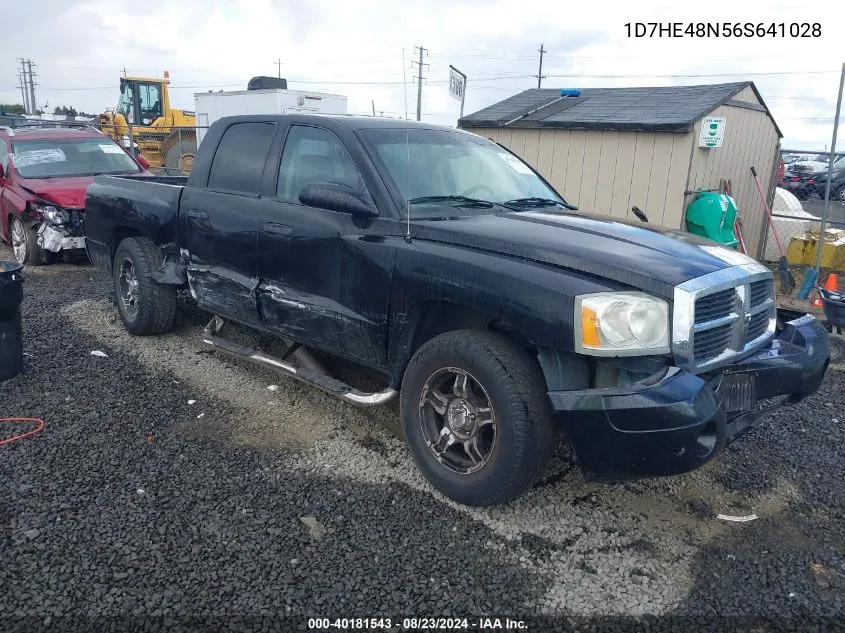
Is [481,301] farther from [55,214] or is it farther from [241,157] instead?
[55,214]

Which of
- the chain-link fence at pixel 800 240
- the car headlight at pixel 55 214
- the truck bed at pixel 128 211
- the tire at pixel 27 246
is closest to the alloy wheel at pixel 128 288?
the truck bed at pixel 128 211

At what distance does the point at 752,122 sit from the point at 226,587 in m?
9.68

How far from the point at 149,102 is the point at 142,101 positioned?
24 cm

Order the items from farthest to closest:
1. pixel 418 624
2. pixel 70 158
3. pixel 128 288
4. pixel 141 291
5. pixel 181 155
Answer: pixel 181 155
pixel 70 158
pixel 128 288
pixel 141 291
pixel 418 624

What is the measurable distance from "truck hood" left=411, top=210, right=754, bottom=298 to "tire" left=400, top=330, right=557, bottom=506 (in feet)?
1.56

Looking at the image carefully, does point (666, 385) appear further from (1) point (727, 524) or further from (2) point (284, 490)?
(2) point (284, 490)

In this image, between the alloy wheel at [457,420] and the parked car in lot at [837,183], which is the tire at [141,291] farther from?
the parked car in lot at [837,183]

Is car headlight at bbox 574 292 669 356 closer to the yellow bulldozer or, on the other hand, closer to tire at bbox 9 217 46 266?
tire at bbox 9 217 46 266

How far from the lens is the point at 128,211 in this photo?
227 inches

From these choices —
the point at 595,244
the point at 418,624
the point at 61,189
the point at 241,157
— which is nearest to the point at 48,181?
the point at 61,189

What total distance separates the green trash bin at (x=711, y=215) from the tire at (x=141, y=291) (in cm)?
614

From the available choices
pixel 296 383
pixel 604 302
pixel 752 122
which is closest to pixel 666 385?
pixel 604 302

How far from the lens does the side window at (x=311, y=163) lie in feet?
13.6

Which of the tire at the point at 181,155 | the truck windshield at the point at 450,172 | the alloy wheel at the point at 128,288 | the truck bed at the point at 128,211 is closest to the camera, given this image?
the truck windshield at the point at 450,172
